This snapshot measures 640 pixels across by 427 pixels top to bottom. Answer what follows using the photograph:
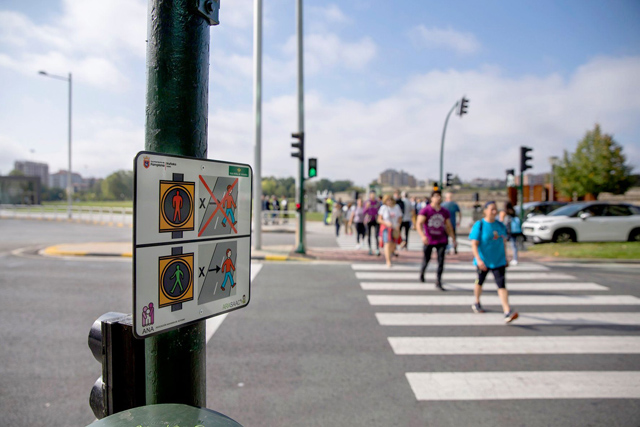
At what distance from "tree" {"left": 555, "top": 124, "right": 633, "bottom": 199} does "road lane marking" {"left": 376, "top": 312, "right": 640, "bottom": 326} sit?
40.5 meters

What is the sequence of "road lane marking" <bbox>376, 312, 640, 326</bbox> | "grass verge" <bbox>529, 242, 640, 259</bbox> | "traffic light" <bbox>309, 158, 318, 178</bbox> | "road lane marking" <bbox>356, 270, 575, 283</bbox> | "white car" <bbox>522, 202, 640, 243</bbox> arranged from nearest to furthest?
1. "road lane marking" <bbox>376, 312, 640, 326</bbox>
2. "road lane marking" <bbox>356, 270, 575, 283</bbox>
3. "grass verge" <bbox>529, 242, 640, 259</bbox>
4. "traffic light" <bbox>309, 158, 318, 178</bbox>
5. "white car" <bbox>522, 202, 640, 243</bbox>

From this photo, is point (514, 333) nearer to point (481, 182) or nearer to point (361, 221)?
point (361, 221)

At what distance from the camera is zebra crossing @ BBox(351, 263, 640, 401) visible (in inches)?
159

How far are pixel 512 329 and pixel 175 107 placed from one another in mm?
5835

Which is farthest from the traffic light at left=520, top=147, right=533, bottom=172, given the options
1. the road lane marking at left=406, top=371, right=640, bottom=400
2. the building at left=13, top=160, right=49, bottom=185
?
the building at left=13, top=160, right=49, bottom=185

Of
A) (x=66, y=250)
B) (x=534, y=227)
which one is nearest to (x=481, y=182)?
(x=534, y=227)

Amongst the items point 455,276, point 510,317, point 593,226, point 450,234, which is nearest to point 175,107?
point 510,317

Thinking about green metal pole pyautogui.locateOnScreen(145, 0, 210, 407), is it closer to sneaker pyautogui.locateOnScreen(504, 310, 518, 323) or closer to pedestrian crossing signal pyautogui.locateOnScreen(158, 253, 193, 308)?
pedestrian crossing signal pyautogui.locateOnScreen(158, 253, 193, 308)

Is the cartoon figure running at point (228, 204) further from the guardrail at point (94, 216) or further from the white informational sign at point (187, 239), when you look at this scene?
the guardrail at point (94, 216)

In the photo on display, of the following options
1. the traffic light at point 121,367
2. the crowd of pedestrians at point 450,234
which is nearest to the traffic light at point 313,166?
the crowd of pedestrians at point 450,234

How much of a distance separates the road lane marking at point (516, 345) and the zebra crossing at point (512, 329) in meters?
0.01

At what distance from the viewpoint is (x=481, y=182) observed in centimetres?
13375

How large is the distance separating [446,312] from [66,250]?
11.8 meters

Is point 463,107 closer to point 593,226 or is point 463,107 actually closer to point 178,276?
point 593,226
